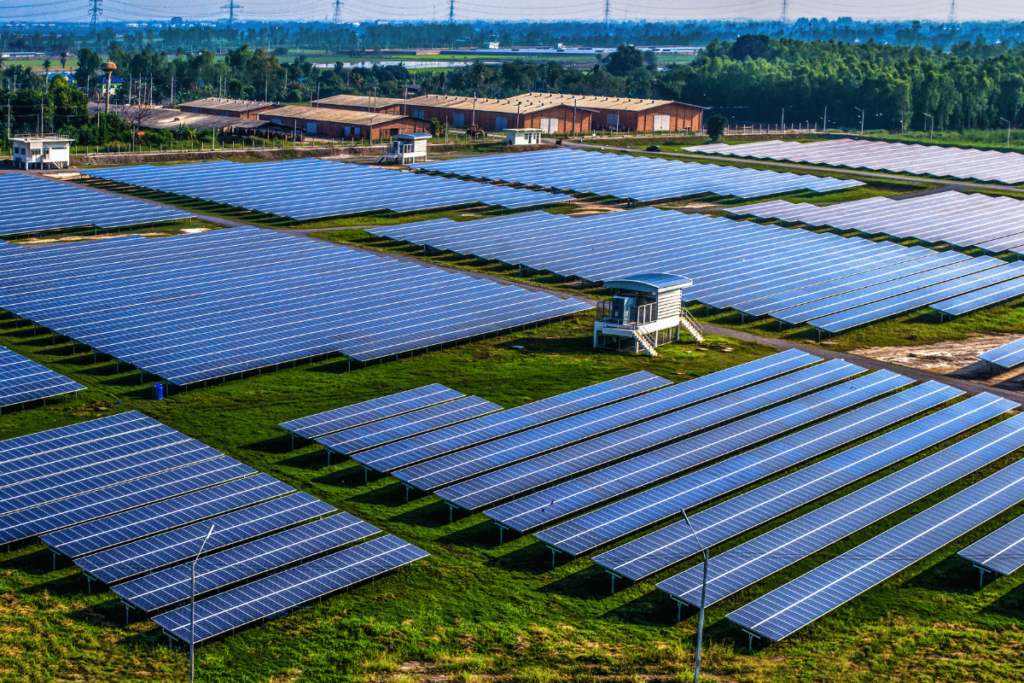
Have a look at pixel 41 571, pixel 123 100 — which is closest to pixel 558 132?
pixel 123 100

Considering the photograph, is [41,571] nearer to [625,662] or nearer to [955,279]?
[625,662]

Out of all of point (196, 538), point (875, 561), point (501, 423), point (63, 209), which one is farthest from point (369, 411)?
point (63, 209)

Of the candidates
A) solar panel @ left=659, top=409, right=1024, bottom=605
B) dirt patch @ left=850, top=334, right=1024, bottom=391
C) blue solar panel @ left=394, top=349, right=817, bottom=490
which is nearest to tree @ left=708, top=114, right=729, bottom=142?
dirt patch @ left=850, top=334, right=1024, bottom=391

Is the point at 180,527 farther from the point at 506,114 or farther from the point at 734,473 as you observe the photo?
the point at 506,114

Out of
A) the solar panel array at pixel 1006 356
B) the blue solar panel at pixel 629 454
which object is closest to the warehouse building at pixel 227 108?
the solar panel array at pixel 1006 356

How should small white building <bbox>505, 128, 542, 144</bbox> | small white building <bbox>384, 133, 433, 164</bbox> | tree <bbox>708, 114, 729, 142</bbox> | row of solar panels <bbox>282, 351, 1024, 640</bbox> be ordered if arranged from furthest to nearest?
tree <bbox>708, 114, 729, 142</bbox> → small white building <bbox>505, 128, 542, 144</bbox> → small white building <bbox>384, 133, 433, 164</bbox> → row of solar panels <bbox>282, 351, 1024, 640</bbox>

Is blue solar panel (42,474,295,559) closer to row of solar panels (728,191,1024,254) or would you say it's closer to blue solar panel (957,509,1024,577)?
blue solar panel (957,509,1024,577)

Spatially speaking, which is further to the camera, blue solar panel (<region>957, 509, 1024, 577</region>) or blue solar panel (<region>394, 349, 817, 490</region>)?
blue solar panel (<region>394, 349, 817, 490</region>)
